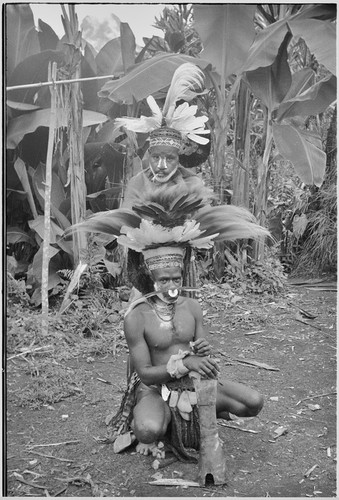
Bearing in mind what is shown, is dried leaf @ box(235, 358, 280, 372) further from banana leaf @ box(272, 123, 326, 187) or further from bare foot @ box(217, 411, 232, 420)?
banana leaf @ box(272, 123, 326, 187)

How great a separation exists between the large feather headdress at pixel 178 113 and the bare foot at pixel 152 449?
Result: 109cm

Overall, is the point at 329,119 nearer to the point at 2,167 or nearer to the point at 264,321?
the point at 264,321

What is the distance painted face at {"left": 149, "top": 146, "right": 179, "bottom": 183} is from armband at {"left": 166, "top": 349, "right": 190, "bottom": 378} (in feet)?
2.12

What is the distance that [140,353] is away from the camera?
1.98m

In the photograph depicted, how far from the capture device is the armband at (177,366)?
75.4 inches

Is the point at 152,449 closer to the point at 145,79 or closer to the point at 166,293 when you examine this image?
the point at 166,293

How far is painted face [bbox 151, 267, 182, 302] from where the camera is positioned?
76.9 inches

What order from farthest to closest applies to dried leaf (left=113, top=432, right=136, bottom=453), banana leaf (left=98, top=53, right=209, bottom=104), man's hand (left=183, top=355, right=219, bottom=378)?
banana leaf (left=98, top=53, right=209, bottom=104) < dried leaf (left=113, top=432, right=136, bottom=453) < man's hand (left=183, top=355, right=219, bottom=378)

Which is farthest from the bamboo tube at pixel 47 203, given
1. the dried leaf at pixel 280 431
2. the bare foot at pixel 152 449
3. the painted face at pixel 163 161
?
the dried leaf at pixel 280 431

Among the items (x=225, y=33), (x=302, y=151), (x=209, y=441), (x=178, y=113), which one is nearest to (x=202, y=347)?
(x=209, y=441)

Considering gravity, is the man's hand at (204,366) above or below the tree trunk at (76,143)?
below

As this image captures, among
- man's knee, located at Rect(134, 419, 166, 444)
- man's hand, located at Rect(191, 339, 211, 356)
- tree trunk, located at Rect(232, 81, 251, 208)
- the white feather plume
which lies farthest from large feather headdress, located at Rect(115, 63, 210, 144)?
man's knee, located at Rect(134, 419, 166, 444)

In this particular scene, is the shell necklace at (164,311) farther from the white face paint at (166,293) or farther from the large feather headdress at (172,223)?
the large feather headdress at (172,223)

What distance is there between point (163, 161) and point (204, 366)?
757 millimetres
